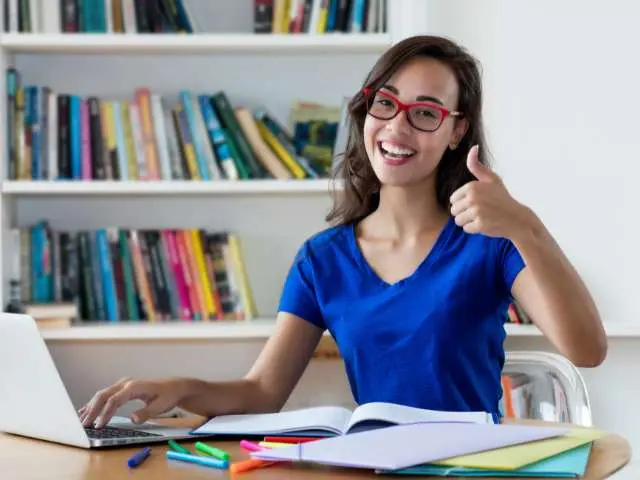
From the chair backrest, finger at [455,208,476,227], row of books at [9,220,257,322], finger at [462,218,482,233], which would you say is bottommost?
the chair backrest

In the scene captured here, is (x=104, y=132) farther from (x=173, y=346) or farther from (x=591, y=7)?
(x=591, y=7)

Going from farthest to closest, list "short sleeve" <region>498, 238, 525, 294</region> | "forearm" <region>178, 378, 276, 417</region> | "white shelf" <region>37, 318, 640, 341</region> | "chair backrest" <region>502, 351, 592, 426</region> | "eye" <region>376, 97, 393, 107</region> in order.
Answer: "white shelf" <region>37, 318, 640, 341</region> → "chair backrest" <region>502, 351, 592, 426</region> → "eye" <region>376, 97, 393, 107</region> → "short sleeve" <region>498, 238, 525, 294</region> → "forearm" <region>178, 378, 276, 417</region>

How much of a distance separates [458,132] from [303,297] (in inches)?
15.9

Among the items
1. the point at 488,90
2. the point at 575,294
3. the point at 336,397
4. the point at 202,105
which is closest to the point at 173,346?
the point at 336,397

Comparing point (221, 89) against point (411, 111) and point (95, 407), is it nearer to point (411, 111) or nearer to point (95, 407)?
point (411, 111)

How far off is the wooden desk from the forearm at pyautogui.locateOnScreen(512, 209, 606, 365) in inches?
7.8

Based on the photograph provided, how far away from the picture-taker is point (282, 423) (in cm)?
145

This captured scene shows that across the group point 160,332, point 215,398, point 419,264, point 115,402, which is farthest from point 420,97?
point 160,332

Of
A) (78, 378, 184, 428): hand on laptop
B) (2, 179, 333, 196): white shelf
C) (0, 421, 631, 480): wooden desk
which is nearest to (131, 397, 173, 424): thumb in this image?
(78, 378, 184, 428): hand on laptop

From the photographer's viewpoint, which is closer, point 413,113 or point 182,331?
point 413,113

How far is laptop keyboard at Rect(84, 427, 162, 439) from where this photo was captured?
1.43 metres

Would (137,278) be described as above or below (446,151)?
below

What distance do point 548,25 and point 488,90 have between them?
9.3 inches

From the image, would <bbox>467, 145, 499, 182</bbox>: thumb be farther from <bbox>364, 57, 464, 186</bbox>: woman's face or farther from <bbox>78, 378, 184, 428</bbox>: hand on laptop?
<bbox>78, 378, 184, 428</bbox>: hand on laptop
